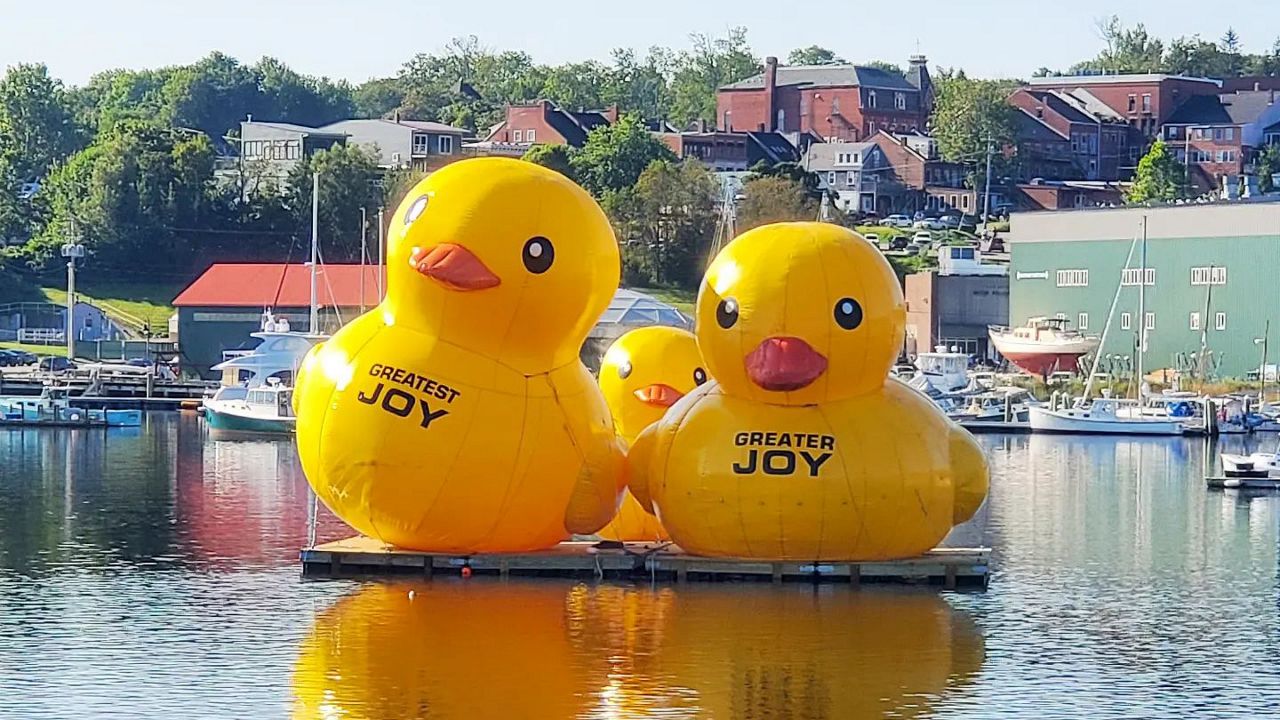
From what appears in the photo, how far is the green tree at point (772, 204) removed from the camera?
364ft

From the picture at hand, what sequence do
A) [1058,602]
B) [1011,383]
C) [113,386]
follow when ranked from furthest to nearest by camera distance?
[1011,383] < [113,386] < [1058,602]

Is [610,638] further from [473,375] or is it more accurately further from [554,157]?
[554,157]

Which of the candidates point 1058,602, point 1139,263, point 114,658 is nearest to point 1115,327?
point 1139,263

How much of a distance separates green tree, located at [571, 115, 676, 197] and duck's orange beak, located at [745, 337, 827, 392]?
305 feet

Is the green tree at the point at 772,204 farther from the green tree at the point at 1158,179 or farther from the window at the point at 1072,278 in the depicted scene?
the green tree at the point at 1158,179

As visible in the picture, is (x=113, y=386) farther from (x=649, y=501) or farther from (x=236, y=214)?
(x=649, y=501)

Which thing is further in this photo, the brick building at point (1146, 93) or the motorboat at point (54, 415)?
the brick building at point (1146, 93)

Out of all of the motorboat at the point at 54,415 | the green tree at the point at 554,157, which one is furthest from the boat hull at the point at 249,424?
the green tree at the point at 554,157

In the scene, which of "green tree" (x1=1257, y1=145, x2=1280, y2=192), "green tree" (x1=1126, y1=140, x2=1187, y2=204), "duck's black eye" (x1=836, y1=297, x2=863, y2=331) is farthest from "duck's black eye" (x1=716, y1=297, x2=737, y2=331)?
"green tree" (x1=1257, y1=145, x2=1280, y2=192)

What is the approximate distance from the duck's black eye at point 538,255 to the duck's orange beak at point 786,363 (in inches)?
117

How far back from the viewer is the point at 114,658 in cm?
3048

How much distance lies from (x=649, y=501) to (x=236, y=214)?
89.4m

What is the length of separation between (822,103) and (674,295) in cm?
5518

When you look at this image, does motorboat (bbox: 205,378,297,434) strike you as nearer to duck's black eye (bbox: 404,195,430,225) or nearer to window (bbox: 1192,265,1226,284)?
window (bbox: 1192,265,1226,284)
